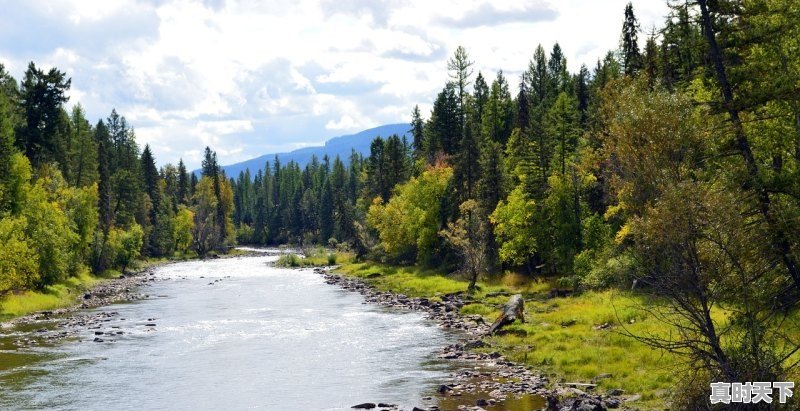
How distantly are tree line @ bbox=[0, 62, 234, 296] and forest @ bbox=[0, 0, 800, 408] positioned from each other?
28 cm

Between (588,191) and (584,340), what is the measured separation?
28.9 metres

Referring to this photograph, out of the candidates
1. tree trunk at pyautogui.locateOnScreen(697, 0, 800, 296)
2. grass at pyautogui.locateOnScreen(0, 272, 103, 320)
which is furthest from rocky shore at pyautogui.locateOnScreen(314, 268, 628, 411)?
grass at pyautogui.locateOnScreen(0, 272, 103, 320)

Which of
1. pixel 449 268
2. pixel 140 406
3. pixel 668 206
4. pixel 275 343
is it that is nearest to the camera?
pixel 668 206

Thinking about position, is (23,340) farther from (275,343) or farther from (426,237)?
(426,237)

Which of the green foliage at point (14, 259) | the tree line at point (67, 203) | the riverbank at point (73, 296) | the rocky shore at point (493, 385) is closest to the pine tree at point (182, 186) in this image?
the tree line at point (67, 203)

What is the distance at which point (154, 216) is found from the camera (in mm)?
139750

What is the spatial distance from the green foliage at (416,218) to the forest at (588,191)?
294mm

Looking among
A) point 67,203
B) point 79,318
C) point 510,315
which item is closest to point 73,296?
point 79,318

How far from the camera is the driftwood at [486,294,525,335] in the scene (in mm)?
41812

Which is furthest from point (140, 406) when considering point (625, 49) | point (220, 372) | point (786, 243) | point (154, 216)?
point (154, 216)

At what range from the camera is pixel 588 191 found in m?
62.2

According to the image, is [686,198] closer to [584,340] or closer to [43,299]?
[584,340]

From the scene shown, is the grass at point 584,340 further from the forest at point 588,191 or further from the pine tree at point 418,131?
the pine tree at point 418,131

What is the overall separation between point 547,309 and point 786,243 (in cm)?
2974
